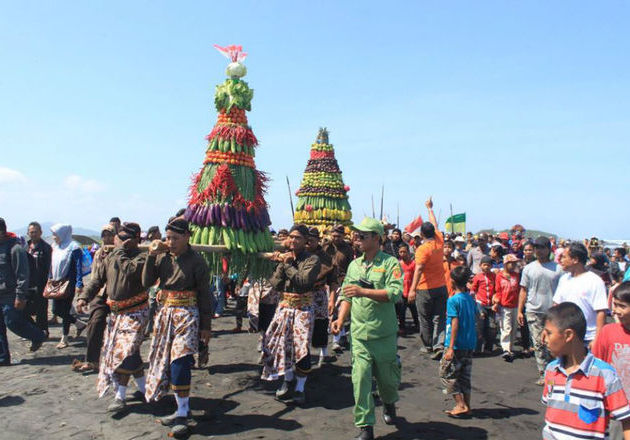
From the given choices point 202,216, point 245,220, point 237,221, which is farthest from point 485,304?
point 202,216

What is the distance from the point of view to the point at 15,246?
7.32 metres

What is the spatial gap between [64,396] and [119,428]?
1.39 metres

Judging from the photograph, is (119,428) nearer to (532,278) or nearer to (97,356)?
(97,356)

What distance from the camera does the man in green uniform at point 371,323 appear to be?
452 centimetres

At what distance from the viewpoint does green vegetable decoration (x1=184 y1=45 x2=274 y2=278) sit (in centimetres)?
611

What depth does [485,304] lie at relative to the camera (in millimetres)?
8719

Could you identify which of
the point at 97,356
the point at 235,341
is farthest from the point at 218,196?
the point at 235,341

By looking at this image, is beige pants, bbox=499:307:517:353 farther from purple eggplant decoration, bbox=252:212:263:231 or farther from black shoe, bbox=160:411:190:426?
black shoe, bbox=160:411:190:426

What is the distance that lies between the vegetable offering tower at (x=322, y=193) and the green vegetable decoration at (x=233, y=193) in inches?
415

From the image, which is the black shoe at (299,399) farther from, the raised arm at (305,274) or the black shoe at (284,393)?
the raised arm at (305,274)

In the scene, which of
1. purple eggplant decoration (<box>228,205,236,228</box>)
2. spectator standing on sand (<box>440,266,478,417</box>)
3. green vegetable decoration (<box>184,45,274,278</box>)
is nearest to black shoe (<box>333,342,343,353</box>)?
green vegetable decoration (<box>184,45,274,278</box>)

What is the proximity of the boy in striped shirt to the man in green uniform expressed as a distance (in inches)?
73.3

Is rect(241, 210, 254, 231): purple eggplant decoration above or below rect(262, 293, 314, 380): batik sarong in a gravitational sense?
above

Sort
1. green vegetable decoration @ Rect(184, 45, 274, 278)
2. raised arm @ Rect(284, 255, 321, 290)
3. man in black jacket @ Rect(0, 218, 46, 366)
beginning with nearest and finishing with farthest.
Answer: raised arm @ Rect(284, 255, 321, 290), green vegetable decoration @ Rect(184, 45, 274, 278), man in black jacket @ Rect(0, 218, 46, 366)
